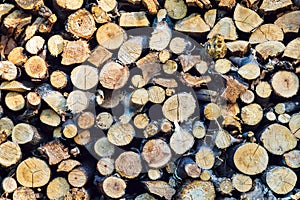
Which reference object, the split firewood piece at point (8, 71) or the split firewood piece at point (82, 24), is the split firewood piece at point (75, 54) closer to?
the split firewood piece at point (82, 24)

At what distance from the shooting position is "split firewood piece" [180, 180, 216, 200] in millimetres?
2691

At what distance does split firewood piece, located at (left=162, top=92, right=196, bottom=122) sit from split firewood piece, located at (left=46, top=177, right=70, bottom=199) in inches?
30.9

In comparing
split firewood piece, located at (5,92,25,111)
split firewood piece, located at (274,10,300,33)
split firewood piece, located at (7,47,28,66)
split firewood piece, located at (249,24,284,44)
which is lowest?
split firewood piece, located at (5,92,25,111)

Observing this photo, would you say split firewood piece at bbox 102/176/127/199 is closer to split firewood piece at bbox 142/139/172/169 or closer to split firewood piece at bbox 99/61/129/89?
split firewood piece at bbox 142/139/172/169

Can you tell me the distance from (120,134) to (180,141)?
14.9 inches

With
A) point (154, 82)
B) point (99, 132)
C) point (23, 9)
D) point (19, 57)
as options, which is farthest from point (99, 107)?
point (23, 9)

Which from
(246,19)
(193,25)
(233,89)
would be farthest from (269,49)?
(193,25)

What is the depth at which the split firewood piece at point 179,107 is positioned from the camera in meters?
2.76

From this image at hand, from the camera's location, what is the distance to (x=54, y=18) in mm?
2871

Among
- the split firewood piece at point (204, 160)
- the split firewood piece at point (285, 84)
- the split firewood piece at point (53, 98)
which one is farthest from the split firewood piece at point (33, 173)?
the split firewood piece at point (285, 84)

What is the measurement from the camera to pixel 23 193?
2.75m

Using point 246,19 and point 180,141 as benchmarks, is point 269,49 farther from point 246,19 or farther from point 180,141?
point 180,141

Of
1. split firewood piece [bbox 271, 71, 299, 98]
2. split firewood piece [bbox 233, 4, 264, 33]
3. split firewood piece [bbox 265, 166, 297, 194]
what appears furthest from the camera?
split firewood piece [bbox 233, 4, 264, 33]

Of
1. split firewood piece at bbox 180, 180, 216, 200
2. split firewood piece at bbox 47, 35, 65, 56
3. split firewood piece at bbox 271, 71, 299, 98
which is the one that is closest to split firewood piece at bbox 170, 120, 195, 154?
Answer: split firewood piece at bbox 180, 180, 216, 200
